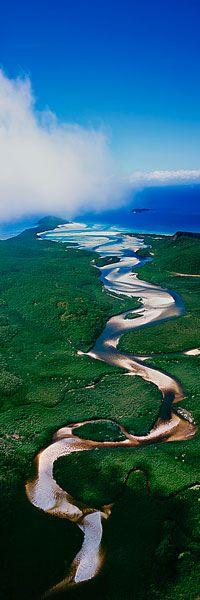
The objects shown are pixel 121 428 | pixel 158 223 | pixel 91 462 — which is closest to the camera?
pixel 91 462

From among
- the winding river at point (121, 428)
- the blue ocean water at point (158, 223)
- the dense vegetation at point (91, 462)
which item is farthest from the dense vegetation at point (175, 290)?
the blue ocean water at point (158, 223)

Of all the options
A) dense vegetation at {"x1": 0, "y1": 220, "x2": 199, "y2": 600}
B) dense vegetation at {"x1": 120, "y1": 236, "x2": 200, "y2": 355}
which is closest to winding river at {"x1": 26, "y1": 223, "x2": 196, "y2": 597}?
dense vegetation at {"x1": 0, "y1": 220, "x2": 199, "y2": 600}

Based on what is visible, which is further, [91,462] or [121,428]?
[121,428]

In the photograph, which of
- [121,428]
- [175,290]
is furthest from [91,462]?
[175,290]

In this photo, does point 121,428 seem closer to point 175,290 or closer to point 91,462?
point 91,462

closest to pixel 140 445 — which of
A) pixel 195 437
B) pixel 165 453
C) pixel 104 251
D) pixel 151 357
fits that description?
pixel 165 453

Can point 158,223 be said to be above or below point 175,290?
above

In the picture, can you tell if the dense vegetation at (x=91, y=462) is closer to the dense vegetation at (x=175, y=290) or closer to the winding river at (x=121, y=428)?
the dense vegetation at (x=175, y=290)
